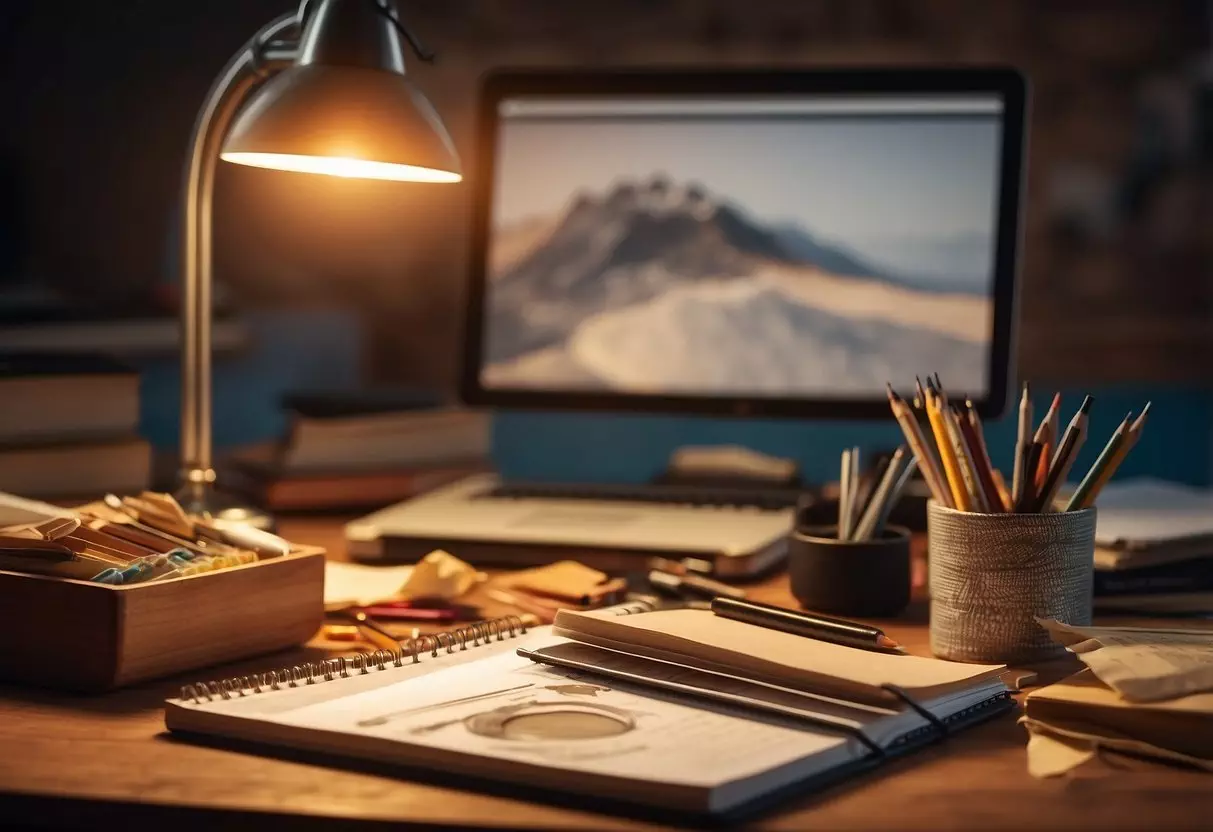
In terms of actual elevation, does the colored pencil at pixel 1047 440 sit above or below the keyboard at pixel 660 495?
above

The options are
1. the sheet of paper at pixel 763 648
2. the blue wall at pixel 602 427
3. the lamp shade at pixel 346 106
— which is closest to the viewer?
the sheet of paper at pixel 763 648

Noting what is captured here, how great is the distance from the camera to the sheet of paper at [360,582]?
1024 millimetres

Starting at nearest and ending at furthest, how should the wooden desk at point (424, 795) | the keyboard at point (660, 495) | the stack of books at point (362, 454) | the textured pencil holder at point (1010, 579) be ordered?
1. the wooden desk at point (424, 795)
2. the textured pencil holder at point (1010, 579)
3. the keyboard at point (660, 495)
4. the stack of books at point (362, 454)

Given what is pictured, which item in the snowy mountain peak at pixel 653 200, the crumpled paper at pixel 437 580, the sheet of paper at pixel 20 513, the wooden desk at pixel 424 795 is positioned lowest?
the wooden desk at pixel 424 795

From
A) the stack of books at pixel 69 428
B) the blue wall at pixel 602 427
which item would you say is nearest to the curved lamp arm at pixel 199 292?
the stack of books at pixel 69 428

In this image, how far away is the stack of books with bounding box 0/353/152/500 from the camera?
1220mm

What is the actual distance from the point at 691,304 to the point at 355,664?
685mm

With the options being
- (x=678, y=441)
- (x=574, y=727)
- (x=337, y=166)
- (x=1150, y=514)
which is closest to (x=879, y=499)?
(x=1150, y=514)

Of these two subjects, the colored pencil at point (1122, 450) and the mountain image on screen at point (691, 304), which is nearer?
the colored pencil at point (1122, 450)

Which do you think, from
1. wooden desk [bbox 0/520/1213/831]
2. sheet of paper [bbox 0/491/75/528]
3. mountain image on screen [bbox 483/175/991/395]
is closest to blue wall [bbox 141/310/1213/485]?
mountain image on screen [bbox 483/175/991/395]

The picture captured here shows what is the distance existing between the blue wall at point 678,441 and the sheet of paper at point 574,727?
168cm

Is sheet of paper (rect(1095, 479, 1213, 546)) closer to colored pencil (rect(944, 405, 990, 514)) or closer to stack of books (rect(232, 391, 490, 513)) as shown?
colored pencil (rect(944, 405, 990, 514))

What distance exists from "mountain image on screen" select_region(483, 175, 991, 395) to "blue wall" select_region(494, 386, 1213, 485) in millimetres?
1042

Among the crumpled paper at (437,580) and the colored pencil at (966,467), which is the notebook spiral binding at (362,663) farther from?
the colored pencil at (966,467)
